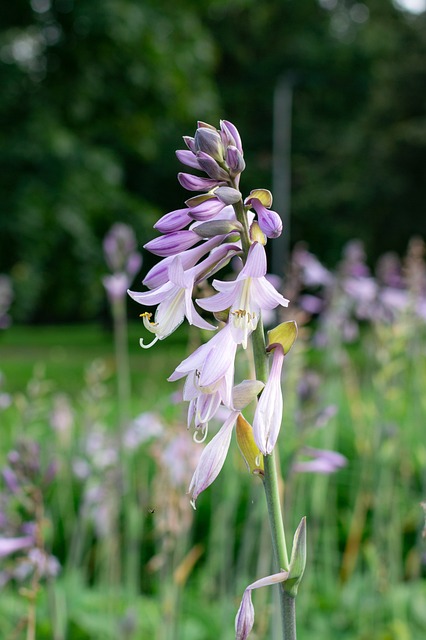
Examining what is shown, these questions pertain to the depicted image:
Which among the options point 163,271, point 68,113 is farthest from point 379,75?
point 163,271

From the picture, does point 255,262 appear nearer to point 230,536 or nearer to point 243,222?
point 243,222

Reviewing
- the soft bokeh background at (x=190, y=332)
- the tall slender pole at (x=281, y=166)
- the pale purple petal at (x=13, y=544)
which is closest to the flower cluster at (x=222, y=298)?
the soft bokeh background at (x=190, y=332)

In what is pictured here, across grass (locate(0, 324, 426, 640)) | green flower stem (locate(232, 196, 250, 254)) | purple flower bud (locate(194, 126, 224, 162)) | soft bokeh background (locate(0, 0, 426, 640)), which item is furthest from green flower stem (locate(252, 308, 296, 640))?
grass (locate(0, 324, 426, 640))

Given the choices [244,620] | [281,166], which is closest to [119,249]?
[244,620]

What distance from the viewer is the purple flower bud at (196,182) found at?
907 mm

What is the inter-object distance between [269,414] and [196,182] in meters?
0.27

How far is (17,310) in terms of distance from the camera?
35.1 feet

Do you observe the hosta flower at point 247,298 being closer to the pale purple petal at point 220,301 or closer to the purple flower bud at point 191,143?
the pale purple petal at point 220,301

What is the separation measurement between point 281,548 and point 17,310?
1025cm

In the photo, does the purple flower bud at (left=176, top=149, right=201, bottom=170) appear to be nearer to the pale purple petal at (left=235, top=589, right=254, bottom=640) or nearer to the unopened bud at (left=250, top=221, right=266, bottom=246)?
the unopened bud at (left=250, top=221, right=266, bottom=246)

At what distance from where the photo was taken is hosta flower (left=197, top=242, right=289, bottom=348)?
2.79 feet

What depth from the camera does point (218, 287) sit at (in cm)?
92

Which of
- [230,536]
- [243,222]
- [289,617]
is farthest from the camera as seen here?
[230,536]

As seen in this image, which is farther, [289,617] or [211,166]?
[211,166]
